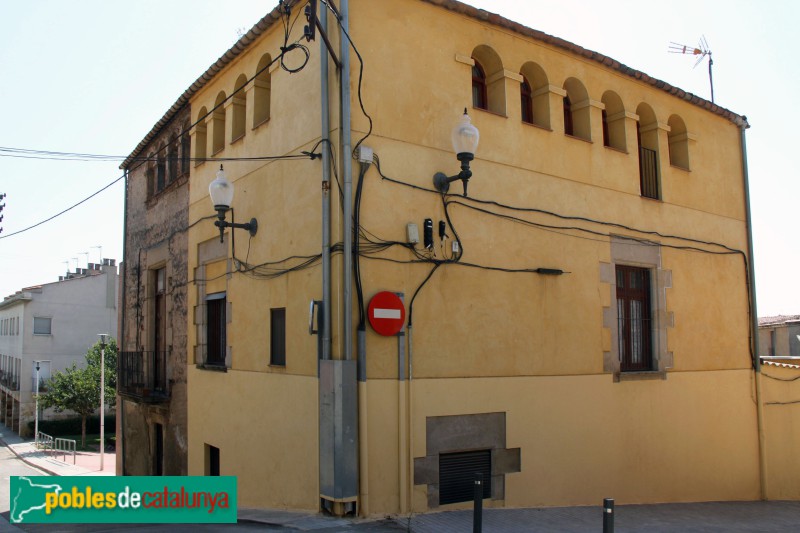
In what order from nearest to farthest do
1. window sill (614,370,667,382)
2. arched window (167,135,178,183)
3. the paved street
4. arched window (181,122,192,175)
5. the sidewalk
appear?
the paved street, window sill (614,370,667,382), arched window (181,122,192,175), arched window (167,135,178,183), the sidewalk

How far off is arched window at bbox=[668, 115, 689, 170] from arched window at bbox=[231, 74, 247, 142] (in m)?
7.38

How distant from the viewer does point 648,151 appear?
1162 cm

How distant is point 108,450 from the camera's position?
34531 millimetres

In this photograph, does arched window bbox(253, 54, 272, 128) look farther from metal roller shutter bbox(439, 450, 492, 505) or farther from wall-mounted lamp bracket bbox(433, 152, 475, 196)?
metal roller shutter bbox(439, 450, 492, 505)

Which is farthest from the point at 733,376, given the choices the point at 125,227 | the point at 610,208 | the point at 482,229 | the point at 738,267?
the point at 125,227

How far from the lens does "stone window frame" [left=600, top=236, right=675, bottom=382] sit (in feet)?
33.8

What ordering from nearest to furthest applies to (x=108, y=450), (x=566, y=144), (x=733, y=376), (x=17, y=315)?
(x=566, y=144)
(x=733, y=376)
(x=108, y=450)
(x=17, y=315)

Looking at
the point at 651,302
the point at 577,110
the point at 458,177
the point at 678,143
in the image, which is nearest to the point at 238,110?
the point at 458,177

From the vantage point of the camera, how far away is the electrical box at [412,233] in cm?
818

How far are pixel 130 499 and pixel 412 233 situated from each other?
4.70 m

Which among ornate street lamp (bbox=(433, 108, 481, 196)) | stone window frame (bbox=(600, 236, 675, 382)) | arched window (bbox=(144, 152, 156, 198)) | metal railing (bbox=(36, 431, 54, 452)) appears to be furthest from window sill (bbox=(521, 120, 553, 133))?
metal railing (bbox=(36, 431, 54, 452))

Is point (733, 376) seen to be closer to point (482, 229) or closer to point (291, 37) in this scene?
point (482, 229)

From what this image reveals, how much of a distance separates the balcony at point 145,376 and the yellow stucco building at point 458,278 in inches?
73.6

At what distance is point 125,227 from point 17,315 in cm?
2894
